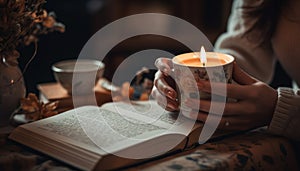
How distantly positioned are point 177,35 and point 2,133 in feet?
6.06

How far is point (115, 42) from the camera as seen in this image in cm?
242

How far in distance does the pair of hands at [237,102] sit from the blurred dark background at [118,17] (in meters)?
0.96

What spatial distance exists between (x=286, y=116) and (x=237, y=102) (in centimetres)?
10

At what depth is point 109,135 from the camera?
667 mm

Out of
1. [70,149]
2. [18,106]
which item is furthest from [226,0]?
[70,149]

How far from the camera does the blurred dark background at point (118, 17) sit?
175cm

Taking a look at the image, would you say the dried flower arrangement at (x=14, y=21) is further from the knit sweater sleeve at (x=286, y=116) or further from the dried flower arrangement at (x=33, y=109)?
the knit sweater sleeve at (x=286, y=116)

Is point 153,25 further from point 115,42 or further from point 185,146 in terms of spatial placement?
point 185,146

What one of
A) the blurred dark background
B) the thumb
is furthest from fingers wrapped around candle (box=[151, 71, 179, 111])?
the blurred dark background

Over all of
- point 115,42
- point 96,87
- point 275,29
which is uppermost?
point 275,29

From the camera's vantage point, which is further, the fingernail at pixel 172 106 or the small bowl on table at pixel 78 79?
the small bowl on table at pixel 78 79

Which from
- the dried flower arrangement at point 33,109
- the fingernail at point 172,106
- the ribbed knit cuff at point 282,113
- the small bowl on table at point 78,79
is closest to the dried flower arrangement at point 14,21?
the dried flower arrangement at point 33,109

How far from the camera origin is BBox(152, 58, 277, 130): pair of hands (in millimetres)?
697

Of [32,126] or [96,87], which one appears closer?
[32,126]
